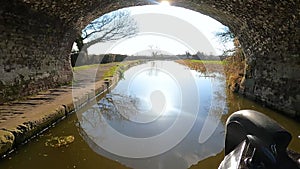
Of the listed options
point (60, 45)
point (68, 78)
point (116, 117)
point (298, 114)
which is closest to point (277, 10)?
point (298, 114)

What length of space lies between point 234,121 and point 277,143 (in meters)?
0.26

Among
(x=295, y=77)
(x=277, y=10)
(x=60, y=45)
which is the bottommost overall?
(x=295, y=77)

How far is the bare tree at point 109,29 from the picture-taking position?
56.5 feet

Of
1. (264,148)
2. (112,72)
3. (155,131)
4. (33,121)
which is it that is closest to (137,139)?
(155,131)

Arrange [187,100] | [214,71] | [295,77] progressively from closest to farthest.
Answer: [295,77], [187,100], [214,71]

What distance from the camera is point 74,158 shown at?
2.82 meters

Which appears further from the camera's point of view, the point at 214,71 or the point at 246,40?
the point at 214,71

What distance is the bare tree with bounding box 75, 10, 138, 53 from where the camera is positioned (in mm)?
17219

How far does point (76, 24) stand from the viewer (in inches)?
299

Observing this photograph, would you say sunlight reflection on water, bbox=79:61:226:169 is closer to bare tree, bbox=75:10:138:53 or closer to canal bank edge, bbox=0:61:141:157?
canal bank edge, bbox=0:61:141:157

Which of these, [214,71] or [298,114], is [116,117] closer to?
[298,114]

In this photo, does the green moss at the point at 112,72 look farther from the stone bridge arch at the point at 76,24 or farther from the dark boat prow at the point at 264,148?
the dark boat prow at the point at 264,148

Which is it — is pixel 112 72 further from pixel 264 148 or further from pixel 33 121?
pixel 264 148

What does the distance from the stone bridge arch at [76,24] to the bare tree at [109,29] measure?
393 inches
